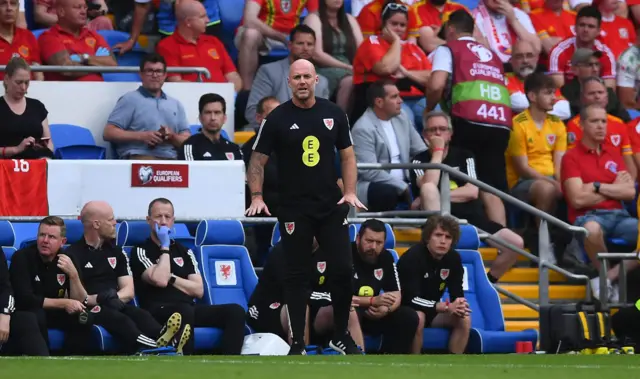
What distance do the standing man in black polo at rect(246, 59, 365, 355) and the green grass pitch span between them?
2.49 feet

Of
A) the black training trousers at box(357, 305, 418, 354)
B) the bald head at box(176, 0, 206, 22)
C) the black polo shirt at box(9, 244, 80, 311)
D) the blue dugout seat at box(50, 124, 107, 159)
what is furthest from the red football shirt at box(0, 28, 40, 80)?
the black training trousers at box(357, 305, 418, 354)

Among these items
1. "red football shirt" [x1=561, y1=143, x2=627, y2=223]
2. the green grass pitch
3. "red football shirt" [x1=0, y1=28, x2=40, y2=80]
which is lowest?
the green grass pitch

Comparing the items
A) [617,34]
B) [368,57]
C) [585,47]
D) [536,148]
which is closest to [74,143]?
[368,57]

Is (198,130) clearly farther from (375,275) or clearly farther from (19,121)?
(375,275)

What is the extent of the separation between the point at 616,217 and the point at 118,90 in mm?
5047

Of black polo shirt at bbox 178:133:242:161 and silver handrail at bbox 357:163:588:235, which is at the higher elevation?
black polo shirt at bbox 178:133:242:161

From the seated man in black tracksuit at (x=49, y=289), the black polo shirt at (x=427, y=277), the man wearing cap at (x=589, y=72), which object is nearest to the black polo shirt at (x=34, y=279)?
the seated man in black tracksuit at (x=49, y=289)

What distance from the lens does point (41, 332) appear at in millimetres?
10406

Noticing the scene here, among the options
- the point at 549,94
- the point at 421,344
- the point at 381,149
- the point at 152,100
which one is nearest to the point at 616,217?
the point at 549,94

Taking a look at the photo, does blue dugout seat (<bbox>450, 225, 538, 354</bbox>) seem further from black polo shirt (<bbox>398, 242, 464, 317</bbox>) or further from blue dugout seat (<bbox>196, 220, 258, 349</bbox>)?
blue dugout seat (<bbox>196, 220, 258, 349</bbox>)

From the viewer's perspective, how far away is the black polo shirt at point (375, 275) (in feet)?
37.8

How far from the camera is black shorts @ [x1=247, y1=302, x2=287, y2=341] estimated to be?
37.1 ft

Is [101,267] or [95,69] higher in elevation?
[95,69]

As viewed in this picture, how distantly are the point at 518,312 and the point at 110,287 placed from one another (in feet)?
13.4
